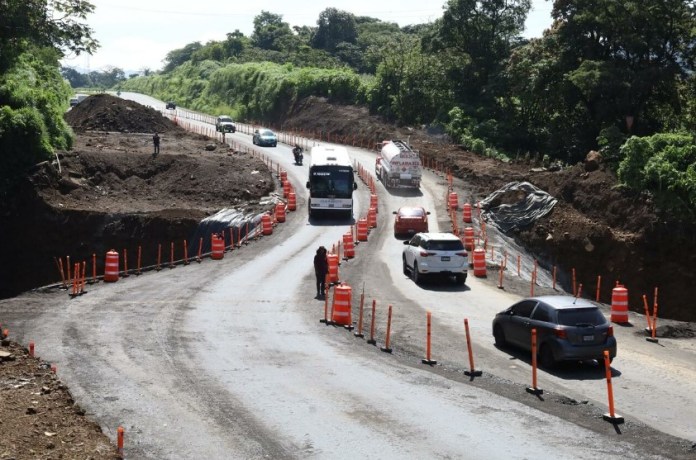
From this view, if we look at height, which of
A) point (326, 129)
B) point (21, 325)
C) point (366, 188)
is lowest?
point (21, 325)

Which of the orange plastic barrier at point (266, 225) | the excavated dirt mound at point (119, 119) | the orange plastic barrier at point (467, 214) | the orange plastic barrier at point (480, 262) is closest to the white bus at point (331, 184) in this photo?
the orange plastic barrier at point (266, 225)

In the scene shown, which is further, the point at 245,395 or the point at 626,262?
the point at 626,262

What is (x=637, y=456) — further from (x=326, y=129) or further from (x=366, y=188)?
(x=326, y=129)

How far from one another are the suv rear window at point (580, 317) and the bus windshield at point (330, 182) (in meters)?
28.0

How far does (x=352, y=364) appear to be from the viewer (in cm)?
1886

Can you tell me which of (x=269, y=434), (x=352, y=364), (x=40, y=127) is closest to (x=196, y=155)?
(x=40, y=127)

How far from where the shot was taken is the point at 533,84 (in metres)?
62.4

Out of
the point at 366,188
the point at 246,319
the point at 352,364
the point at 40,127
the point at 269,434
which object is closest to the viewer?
the point at 269,434

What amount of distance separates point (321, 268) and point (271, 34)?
150m

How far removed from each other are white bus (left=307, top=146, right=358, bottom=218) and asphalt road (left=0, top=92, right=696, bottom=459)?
54.1 ft

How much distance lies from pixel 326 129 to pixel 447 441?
78.9m

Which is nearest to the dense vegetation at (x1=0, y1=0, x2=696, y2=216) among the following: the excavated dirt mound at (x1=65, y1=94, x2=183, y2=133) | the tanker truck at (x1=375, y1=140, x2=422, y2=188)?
the excavated dirt mound at (x1=65, y1=94, x2=183, y2=133)

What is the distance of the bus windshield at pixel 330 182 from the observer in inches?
1806

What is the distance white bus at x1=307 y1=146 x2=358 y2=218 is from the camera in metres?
45.9
